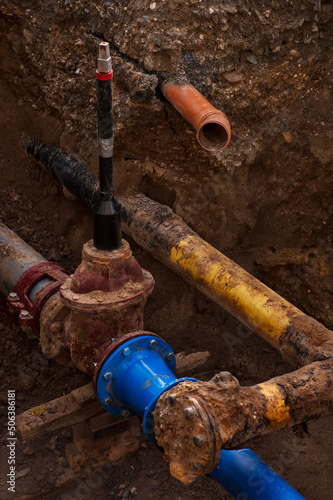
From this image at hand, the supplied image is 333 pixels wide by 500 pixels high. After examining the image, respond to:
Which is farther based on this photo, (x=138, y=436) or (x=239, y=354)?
(x=239, y=354)

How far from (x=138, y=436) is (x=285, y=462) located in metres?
0.88

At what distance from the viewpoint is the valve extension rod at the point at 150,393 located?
208 cm

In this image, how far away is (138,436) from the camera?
2973 millimetres

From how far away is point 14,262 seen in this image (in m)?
2.97

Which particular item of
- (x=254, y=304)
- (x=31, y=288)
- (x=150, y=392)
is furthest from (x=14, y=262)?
(x=254, y=304)

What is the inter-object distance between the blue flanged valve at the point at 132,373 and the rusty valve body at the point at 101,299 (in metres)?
0.11

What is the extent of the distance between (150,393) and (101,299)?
47cm

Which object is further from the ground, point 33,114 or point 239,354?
point 33,114

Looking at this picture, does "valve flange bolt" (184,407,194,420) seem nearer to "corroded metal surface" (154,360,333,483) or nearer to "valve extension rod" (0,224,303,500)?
"corroded metal surface" (154,360,333,483)

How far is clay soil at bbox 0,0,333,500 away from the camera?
295 centimetres

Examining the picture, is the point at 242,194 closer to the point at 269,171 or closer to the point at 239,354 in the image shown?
the point at 269,171

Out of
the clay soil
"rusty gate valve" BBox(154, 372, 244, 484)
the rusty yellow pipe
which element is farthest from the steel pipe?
"rusty gate valve" BBox(154, 372, 244, 484)

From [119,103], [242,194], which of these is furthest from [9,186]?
[242,194]

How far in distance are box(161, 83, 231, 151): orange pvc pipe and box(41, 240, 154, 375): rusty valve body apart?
698 mm
